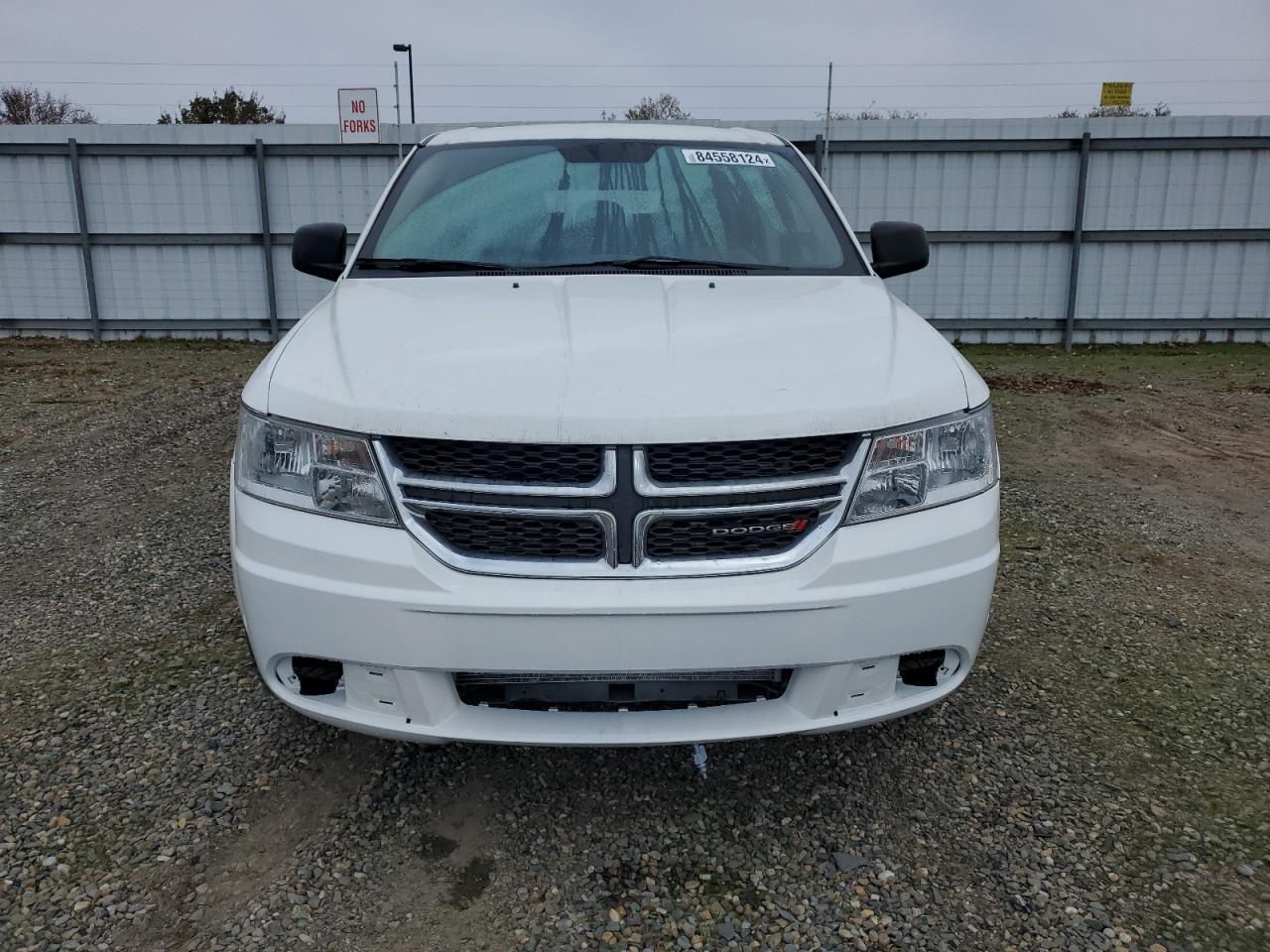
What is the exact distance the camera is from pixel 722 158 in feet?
11.5

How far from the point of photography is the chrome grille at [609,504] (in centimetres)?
198

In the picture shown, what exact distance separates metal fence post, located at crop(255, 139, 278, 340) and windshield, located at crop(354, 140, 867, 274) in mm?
8948

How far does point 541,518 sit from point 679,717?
52 cm

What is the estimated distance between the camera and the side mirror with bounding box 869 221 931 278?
3.43m

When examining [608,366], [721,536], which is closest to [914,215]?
[608,366]

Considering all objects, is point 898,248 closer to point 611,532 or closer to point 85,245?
point 611,532

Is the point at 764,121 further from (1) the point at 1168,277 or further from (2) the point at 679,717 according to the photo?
(2) the point at 679,717

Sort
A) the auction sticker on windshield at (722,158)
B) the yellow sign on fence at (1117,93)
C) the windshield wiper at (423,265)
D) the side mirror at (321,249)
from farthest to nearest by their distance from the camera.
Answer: the yellow sign on fence at (1117,93) < the auction sticker on windshield at (722,158) < the side mirror at (321,249) < the windshield wiper at (423,265)

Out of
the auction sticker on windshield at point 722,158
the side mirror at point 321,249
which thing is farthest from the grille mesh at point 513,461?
the auction sticker on windshield at point 722,158

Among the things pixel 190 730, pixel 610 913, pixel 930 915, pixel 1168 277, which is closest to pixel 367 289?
pixel 190 730

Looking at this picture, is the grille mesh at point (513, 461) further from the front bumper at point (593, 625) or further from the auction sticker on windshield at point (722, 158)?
the auction sticker on windshield at point (722, 158)

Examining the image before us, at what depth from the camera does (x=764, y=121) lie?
11.6 meters

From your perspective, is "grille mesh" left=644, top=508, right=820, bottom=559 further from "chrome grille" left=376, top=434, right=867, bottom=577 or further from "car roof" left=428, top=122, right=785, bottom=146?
"car roof" left=428, top=122, right=785, bottom=146

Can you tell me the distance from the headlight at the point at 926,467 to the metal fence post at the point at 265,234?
11082mm
